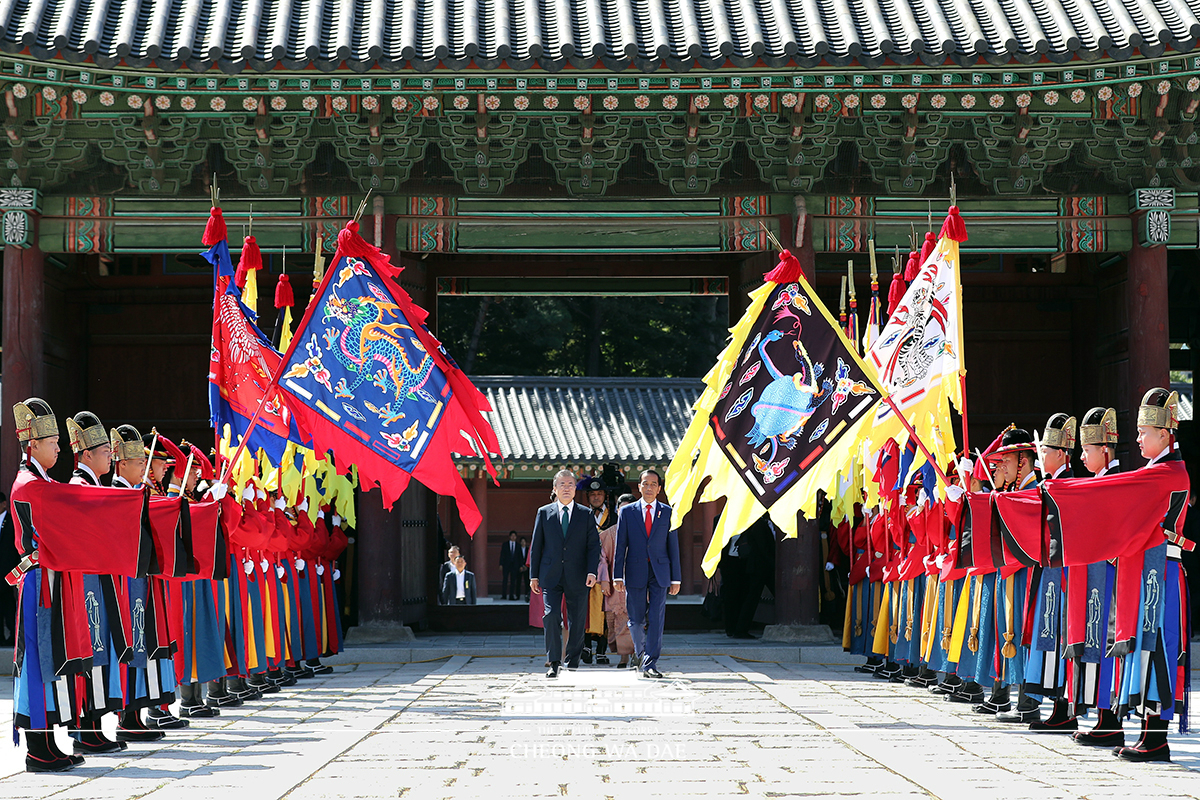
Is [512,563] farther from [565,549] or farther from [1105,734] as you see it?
[1105,734]

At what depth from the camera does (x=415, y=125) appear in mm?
10422

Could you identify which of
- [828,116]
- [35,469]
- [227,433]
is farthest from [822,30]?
[35,469]

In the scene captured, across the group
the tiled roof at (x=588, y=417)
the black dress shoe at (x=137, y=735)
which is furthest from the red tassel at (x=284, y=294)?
the tiled roof at (x=588, y=417)

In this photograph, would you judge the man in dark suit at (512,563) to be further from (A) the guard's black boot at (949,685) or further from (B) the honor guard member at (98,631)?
(B) the honor guard member at (98,631)

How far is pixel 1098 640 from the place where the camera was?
20.2 feet

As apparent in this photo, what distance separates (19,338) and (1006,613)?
8.01 m

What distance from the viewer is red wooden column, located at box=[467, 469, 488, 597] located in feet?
74.2

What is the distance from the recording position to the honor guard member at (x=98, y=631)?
6.12 metres

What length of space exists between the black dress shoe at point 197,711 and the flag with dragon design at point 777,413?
10.0 ft

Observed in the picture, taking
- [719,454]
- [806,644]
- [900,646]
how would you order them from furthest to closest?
[806,644], [900,646], [719,454]

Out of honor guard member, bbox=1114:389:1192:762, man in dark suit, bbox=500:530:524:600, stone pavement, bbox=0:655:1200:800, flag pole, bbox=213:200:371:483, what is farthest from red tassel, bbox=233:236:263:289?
man in dark suit, bbox=500:530:524:600

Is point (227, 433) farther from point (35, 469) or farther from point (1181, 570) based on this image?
point (1181, 570)

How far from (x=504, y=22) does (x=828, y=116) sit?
2.79 m

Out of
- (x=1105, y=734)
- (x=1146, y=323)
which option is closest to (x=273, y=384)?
(x=1105, y=734)
